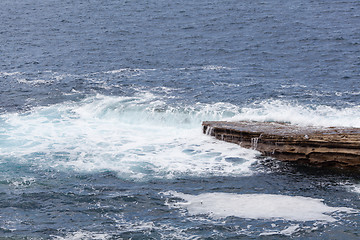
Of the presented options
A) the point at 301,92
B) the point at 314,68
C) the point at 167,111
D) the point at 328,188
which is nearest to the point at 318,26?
the point at 314,68

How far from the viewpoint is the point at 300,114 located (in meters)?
46.3

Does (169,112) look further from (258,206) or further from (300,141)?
(258,206)

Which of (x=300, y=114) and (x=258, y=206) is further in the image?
(x=300, y=114)

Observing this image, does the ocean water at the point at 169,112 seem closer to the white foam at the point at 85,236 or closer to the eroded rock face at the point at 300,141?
the white foam at the point at 85,236

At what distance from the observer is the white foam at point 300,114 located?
146 feet

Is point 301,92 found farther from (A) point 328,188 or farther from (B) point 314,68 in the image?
(A) point 328,188

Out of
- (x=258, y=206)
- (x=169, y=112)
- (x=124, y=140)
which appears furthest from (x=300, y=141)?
(x=169, y=112)

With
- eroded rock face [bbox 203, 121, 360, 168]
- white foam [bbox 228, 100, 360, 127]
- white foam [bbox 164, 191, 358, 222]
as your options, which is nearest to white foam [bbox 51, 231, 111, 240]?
white foam [bbox 164, 191, 358, 222]

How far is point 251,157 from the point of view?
38.1m

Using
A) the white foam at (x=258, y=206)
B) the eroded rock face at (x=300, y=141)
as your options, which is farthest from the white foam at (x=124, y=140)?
the white foam at (x=258, y=206)

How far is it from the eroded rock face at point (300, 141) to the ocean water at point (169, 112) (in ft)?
3.24

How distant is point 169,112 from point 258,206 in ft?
65.5

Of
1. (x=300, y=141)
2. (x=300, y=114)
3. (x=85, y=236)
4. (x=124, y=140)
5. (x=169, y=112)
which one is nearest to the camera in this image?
(x=85, y=236)

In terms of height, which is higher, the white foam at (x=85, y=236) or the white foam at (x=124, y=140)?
the white foam at (x=124, y=140)
